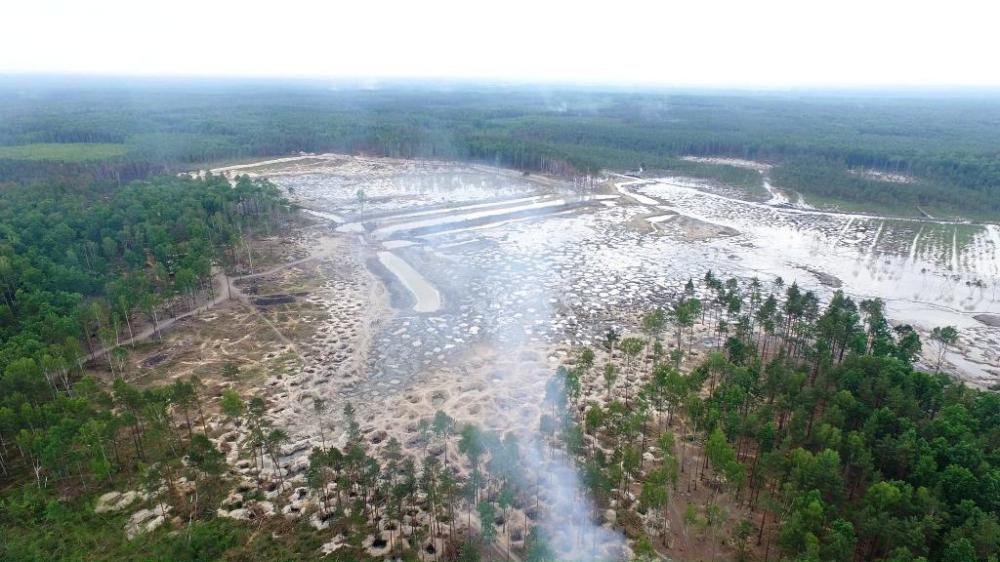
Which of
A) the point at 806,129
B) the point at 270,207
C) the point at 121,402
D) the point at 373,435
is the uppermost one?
the point at 806,129

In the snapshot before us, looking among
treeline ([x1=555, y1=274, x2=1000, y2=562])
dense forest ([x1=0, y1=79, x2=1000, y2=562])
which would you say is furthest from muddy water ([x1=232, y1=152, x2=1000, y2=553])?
treeline ([x1=555, y1=274, x2=1000, y2=562])

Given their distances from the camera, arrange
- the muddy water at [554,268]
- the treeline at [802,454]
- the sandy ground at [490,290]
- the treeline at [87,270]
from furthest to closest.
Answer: the muddy water at [554,268]
the sandy ground at [490,290]
the treeline at [87,270]
the treeline at [802,454]

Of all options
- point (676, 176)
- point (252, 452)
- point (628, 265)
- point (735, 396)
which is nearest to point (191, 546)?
point (252, 452)

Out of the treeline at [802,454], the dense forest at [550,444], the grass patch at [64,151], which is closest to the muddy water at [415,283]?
the dense forest at [550,444]

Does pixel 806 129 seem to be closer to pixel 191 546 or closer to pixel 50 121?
pixel 191 546

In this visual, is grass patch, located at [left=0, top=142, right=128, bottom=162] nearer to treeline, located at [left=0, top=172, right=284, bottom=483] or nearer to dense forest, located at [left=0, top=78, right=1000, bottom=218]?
dense forest, located at [left=0, top=78, right=1000, bottom=218]

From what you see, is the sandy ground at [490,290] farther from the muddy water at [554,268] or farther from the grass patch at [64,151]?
the grass patch at [64,151]
